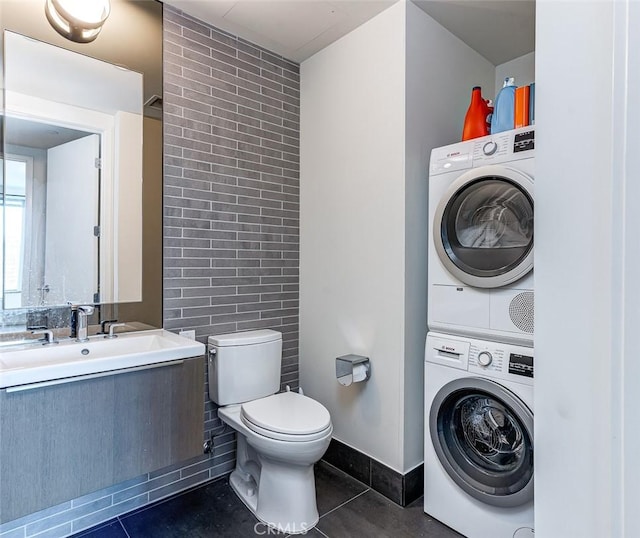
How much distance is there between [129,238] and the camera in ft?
6.41

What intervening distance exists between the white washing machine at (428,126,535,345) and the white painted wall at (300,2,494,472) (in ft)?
0.52

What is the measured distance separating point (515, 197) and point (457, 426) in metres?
1.07

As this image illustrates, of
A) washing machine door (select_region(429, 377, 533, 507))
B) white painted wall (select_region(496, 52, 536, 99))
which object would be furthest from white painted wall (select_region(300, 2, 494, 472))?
washing machine door (select_region(429, 377, 533, 507))

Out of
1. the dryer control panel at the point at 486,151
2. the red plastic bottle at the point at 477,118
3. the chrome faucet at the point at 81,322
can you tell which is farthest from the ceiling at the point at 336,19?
the chrome faucet at the point at 81,322

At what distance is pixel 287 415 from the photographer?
184cm

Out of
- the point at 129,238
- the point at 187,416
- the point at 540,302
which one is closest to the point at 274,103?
the point at 129,238

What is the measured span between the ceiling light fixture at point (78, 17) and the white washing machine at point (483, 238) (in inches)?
68.5

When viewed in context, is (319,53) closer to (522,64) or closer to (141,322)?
(522,64)

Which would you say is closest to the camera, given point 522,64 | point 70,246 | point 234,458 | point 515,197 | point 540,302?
point 540,302

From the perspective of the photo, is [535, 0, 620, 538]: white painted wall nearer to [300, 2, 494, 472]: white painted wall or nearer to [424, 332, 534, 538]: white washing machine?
[424, 332, 534, 538]: white washing machine

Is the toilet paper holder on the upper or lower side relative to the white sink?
lower

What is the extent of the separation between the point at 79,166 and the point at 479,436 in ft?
7.33

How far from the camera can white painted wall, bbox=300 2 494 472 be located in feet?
6.48

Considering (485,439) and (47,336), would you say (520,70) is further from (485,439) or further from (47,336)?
(47,336)
